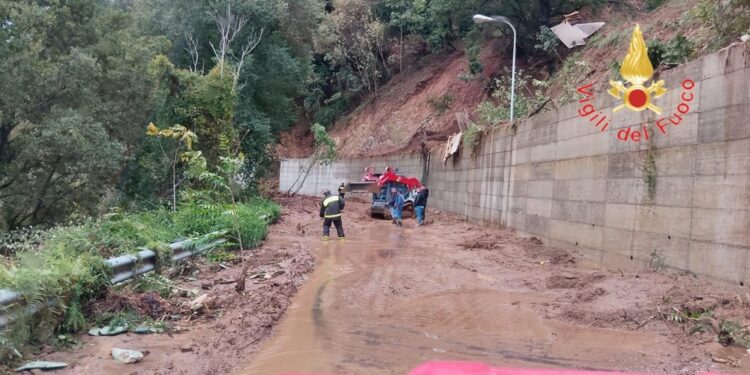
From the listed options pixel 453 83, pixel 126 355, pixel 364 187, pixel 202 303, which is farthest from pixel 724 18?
pixel 453 83

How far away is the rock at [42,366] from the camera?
4.25 m

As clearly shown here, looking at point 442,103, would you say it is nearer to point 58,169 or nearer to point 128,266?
point 58,169

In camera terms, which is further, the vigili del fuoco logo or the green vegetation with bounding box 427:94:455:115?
the green vegetation with bounding box 427:94:455:115

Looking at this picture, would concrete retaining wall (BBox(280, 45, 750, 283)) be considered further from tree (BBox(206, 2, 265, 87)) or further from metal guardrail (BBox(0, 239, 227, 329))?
tree (BBox(206, 2, 265, 87))

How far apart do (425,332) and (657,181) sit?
425 centimetres

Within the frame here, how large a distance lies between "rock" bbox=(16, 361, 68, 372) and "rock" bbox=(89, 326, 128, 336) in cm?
81

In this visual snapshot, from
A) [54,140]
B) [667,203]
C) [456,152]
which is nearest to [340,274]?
[667,203]

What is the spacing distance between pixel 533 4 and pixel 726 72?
1943 cm

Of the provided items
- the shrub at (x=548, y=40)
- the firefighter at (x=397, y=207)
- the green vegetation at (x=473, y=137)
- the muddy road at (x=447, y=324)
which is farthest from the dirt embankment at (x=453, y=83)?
the muddy road at (x=447, y=324)

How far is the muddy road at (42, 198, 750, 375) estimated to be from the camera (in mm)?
4926

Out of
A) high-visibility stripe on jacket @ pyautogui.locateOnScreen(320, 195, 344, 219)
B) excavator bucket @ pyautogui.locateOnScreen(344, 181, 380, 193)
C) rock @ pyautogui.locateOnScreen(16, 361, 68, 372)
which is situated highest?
excavator bucket @ pyautogui.locateOnScreen(344, 181, 380, 193)

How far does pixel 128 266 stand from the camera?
255 inches

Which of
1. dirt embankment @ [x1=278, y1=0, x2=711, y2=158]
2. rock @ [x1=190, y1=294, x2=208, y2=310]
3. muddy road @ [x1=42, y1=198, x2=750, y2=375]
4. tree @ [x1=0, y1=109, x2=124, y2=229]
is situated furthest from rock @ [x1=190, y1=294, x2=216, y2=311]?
tree @ [x1=0, y1=109, x2=124, y2=229]

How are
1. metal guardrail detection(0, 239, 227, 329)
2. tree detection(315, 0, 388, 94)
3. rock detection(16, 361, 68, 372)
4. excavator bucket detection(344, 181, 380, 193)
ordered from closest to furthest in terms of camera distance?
rock detection(16, 361, 68, 372), metal guardrail detection(0, 239, 227, 329), excavator bucket detection(344, 181, 380, 193), tree detection(315, 0, 388, 94)
